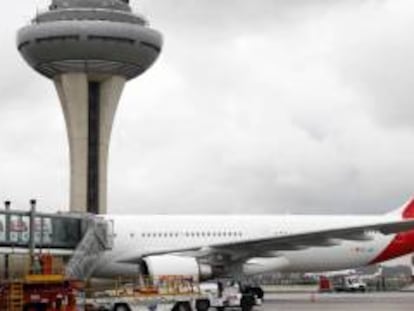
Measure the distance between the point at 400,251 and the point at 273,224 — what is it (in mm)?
6227

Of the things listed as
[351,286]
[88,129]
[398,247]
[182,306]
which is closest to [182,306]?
[182,306]

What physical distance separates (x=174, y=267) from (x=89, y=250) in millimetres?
3293

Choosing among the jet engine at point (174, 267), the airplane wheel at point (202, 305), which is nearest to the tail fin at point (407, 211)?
the jet engine at point (174, 267)

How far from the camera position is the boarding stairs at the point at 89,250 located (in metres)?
32.0

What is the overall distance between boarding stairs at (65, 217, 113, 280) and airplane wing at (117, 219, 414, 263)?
10.5 feet

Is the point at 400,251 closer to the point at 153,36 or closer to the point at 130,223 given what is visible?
the point at 130,223

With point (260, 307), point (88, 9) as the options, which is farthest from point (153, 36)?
point (260, 307)

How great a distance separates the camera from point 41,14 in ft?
291

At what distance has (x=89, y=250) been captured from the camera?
107ft

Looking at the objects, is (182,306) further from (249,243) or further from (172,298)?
(249,243)

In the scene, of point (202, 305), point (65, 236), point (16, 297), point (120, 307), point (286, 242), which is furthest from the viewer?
point (286, 242)

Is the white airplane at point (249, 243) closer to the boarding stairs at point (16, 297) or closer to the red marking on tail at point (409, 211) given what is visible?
the red marking on tail at point (409, 211)

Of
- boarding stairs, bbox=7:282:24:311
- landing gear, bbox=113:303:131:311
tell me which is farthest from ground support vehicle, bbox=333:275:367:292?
boarding stairs, bbox=7:282:24:311

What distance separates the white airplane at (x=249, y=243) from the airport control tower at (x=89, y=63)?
1905 inches
